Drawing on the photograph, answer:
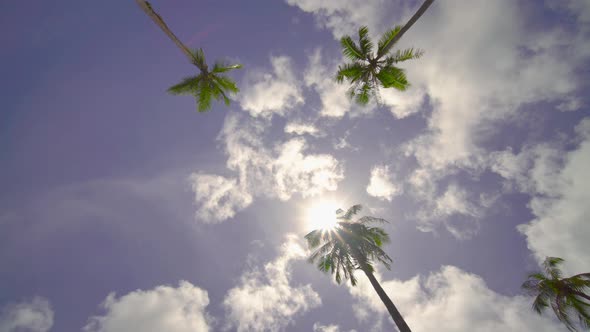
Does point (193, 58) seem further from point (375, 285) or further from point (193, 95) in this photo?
point (375, 285)

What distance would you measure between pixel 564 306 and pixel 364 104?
2115cm

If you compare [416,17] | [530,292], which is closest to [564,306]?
[530,292]

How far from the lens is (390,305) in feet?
38.6

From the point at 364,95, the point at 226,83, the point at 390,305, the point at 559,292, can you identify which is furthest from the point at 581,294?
the point at 226,83

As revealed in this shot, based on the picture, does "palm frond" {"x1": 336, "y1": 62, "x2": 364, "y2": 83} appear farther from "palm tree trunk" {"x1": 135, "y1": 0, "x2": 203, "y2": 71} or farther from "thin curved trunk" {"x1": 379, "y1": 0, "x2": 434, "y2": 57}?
"palm tree trunk" {"x1": 135, "y1": 0, "x2": 203, "y2": 71}

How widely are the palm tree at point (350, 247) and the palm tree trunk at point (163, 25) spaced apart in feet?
41.5

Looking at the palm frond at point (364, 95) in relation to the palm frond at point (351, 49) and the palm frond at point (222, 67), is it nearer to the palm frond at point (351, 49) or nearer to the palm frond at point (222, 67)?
the palm frond at point (351, 49)

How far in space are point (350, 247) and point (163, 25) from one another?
1453cm

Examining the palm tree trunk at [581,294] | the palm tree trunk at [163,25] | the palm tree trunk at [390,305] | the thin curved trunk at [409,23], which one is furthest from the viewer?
the palm tree trunk at [581,294]

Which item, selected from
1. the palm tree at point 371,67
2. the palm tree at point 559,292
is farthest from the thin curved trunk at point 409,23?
the palm tree at point 559,292

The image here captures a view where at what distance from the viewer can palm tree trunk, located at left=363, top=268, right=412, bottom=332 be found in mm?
11008

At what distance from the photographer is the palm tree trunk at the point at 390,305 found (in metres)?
11.0

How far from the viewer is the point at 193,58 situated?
398 inches

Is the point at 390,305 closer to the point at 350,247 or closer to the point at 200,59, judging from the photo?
the point at 350,247
